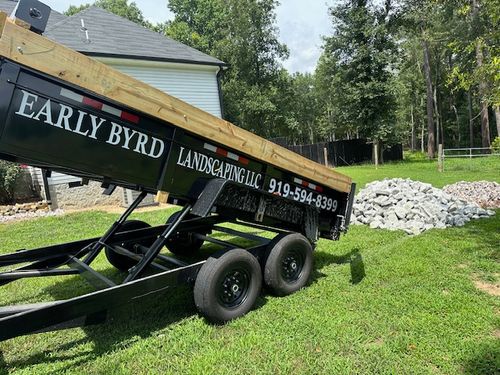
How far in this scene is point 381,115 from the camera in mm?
26766

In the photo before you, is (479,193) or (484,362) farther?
(479,193)

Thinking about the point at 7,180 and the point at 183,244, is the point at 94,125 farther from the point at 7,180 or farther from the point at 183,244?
the point at 7,180

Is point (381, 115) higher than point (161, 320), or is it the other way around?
point (381, 115)

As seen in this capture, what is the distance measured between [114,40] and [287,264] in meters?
12.0

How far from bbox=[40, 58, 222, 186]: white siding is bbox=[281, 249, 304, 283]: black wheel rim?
10.0m

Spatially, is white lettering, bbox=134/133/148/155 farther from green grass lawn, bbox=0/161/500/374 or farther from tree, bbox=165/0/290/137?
tree, bbox=165/0/290/137

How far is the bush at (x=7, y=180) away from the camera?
10977mm

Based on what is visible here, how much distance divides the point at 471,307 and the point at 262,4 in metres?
34.1

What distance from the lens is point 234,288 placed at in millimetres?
3512

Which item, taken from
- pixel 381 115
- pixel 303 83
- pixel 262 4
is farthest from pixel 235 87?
pixel 303 83

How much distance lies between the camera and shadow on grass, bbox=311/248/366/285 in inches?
178

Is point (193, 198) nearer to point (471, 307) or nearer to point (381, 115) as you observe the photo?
point (471, 307)

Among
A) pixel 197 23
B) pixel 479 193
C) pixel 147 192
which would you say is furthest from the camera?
pixel 197 23

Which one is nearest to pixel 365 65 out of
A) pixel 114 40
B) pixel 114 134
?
pixel 114 40
